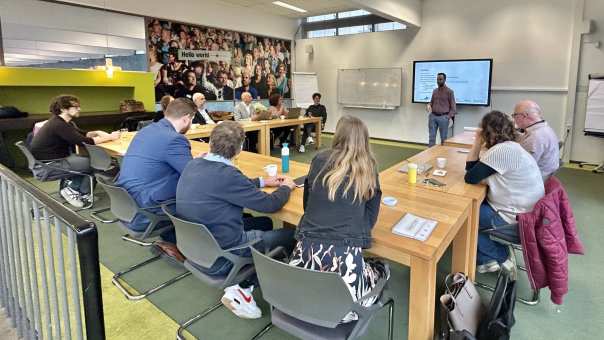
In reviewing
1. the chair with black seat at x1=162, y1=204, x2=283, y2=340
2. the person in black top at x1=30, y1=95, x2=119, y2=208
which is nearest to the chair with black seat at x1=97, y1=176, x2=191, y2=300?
the chair with black seat at x1=162, y1=204, x2=283, y2=340

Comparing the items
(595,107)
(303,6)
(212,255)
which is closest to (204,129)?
(212,255)

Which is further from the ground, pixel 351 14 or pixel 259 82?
pixel 351 14

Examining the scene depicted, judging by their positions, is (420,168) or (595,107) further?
(595,107)

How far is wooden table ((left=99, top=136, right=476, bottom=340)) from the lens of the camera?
61.6 inches

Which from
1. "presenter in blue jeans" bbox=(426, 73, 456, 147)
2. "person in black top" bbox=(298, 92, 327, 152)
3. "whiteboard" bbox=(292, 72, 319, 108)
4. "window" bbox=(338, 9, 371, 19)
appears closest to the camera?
"presenter in blue jeans" bbox=(426, 73, 456, 147)

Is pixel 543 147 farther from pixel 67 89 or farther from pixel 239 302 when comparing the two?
pixel 67 89

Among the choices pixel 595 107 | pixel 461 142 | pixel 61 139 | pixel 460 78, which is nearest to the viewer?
pixel 61 139

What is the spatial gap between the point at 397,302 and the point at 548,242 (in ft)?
2.93

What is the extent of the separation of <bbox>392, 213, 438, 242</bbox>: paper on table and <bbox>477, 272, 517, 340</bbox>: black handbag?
42cm

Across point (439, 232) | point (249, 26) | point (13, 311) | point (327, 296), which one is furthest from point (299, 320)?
point (249, 26)

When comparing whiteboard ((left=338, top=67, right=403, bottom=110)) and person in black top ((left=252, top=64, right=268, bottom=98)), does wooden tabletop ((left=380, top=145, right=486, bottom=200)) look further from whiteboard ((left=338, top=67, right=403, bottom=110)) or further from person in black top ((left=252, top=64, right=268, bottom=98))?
person in black top ((left=252, top=64, right=268, bottom=98))

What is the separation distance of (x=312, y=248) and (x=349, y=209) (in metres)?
0.23

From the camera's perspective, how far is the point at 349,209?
1561 mm

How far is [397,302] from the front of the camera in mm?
2316
